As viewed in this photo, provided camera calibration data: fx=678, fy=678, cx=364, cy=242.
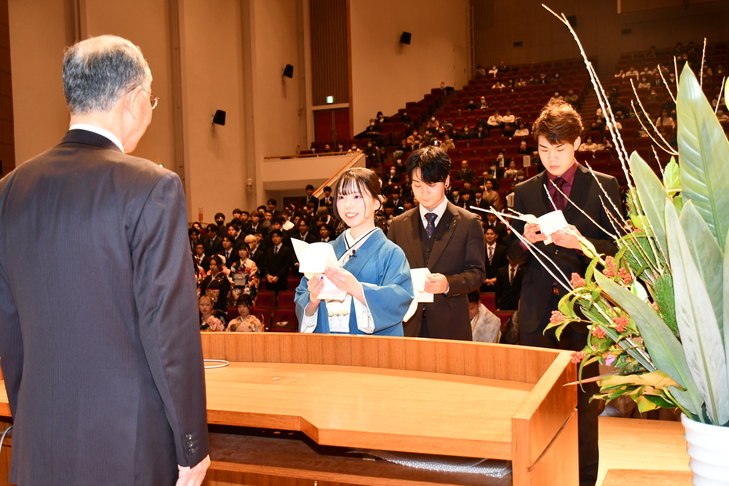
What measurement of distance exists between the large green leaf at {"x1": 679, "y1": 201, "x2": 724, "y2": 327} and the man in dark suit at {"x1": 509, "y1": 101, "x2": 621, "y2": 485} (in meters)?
1.31

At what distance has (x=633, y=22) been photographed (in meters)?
16.4

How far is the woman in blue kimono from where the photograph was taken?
1987 mm

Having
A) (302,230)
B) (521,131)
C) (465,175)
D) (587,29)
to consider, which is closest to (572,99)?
(521,131)

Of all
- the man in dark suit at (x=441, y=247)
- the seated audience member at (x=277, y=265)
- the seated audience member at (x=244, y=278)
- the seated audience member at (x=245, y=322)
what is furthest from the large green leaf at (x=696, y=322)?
the seated audience member at (x=277, y=265)

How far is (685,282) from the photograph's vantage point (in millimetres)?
750

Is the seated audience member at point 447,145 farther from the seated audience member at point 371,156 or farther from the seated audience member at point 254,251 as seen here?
the seated audience member at point 254,251

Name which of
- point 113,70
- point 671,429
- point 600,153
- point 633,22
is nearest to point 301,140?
point 600,153

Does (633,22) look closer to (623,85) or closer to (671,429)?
(623,85)

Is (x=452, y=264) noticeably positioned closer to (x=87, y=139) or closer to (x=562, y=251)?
(x=562, y=251)

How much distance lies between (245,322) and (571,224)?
3557 millimetres

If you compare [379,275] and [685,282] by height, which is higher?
[685,282]

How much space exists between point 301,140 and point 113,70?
13407 millimetres

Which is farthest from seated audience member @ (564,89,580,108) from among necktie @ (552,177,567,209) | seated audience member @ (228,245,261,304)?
necktie @ (552,177,567,209)

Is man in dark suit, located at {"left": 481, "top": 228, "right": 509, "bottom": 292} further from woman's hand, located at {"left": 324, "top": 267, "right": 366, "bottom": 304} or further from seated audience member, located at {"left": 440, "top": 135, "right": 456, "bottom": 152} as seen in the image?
seated audience member, located at {"left": 440, "top": 135, "right": 456, "bottom": 152}
